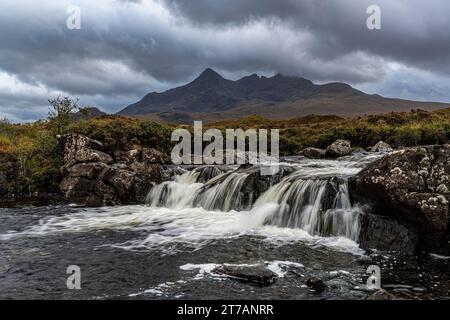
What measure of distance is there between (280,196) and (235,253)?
628 cm

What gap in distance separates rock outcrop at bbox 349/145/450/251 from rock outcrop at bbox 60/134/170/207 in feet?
50.5

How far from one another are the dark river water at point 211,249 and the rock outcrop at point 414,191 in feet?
2.76

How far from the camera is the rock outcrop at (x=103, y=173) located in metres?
26.5

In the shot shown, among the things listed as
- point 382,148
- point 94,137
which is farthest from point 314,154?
point 94,137

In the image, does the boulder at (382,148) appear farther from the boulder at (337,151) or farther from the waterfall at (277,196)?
the waterfall at (277,196)

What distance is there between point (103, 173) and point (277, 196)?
43.0ft

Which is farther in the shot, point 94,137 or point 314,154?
point 314,154

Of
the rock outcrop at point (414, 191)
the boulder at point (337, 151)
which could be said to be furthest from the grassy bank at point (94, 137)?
the rock outcrop at point (414, 191)

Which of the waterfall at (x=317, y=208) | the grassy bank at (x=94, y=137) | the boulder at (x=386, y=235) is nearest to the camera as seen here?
the boulder at (x=386, y=235)

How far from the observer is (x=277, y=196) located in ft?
65.2

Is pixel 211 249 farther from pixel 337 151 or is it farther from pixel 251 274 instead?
pixel 337 151

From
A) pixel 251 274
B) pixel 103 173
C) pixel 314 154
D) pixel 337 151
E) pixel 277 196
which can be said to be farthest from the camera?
pixel 314 154

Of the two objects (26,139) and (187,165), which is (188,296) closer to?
(187,165)

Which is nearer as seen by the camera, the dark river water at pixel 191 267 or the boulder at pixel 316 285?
the dark river water at pixel 191 267
